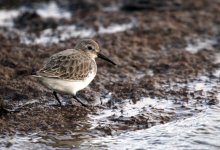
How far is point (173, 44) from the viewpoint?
11.4m

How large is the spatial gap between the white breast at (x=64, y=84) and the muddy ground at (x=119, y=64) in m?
0.29

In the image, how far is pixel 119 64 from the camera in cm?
1015

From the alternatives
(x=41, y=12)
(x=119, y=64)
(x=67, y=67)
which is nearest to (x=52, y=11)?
(x=41, y=12)

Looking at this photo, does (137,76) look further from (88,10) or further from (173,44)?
(88,10)

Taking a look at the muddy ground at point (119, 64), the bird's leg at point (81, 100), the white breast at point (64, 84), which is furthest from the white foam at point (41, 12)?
A: the white breast at point (64, 84)

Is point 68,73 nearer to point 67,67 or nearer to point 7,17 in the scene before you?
point 67,67

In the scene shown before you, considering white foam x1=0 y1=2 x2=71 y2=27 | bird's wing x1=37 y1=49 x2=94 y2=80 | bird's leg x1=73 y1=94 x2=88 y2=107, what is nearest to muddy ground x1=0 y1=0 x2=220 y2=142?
bird's leg x1=73 y1=94 x2=88 y2=107

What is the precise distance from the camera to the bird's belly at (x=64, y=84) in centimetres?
801

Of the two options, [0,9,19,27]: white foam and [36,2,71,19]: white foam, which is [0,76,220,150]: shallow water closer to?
[0,9,19,27]: white foam

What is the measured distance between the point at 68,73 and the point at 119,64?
2132mm

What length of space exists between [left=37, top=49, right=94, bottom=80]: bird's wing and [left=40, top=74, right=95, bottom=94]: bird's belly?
56mm

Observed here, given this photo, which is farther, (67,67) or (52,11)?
(52,11)

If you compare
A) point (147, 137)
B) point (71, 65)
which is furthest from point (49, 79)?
point (147, 137)

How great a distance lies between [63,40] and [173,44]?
2.07 metres
